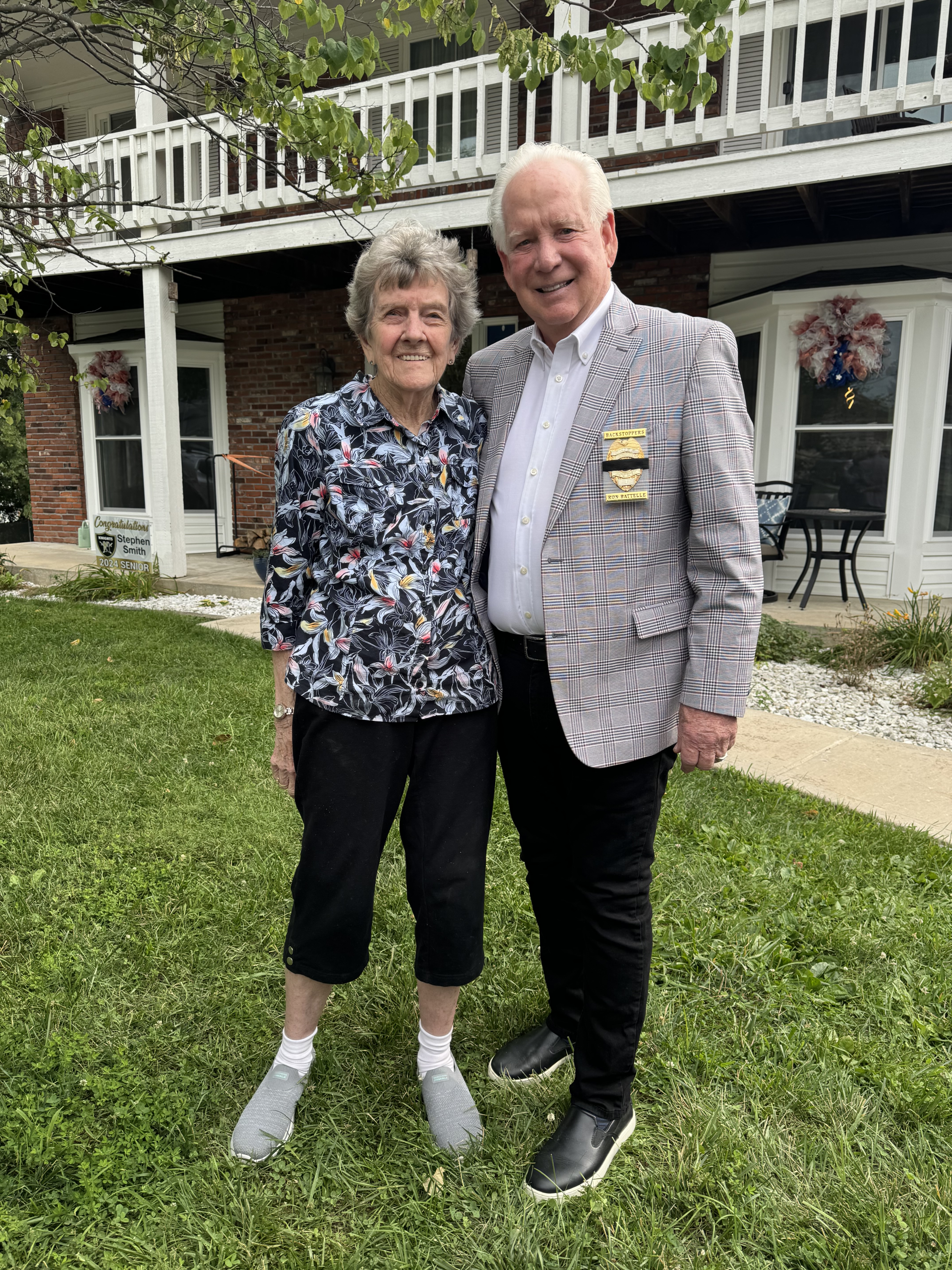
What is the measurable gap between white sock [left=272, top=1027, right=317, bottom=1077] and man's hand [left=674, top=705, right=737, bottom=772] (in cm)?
98

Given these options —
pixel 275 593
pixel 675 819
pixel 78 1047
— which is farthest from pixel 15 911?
Result: pixel 675 819

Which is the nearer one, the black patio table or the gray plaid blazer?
the gray plaid blazer

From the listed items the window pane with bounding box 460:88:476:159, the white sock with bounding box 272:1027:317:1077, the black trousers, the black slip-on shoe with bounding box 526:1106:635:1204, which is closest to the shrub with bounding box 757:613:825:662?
the black trousers

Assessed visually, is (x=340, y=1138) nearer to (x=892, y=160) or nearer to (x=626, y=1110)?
(x=626, y=1110)

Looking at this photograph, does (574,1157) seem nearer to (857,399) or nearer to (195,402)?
(857,399)

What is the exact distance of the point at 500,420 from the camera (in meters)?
1.83

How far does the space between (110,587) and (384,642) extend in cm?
732

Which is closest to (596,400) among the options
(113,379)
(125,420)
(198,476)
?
(198,476)

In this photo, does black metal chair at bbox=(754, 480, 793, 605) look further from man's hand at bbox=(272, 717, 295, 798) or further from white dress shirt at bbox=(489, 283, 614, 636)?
man's hand at bbox=(272, 717, 295, 798)

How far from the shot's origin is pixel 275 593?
177 centimetres

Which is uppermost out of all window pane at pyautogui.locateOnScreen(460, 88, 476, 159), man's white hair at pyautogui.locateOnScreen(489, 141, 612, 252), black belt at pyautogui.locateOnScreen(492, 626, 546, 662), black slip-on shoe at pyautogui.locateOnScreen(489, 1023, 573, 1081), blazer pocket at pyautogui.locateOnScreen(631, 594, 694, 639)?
window pane at pyautogui.locateOnScreen(460, 88, 476, 159)

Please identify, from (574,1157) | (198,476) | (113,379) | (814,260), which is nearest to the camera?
(574,1157)

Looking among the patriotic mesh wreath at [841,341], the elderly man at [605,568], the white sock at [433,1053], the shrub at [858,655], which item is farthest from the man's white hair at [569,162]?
the patriotic mesh wreath at [841,341]

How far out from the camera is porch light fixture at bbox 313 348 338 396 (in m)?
9.42
